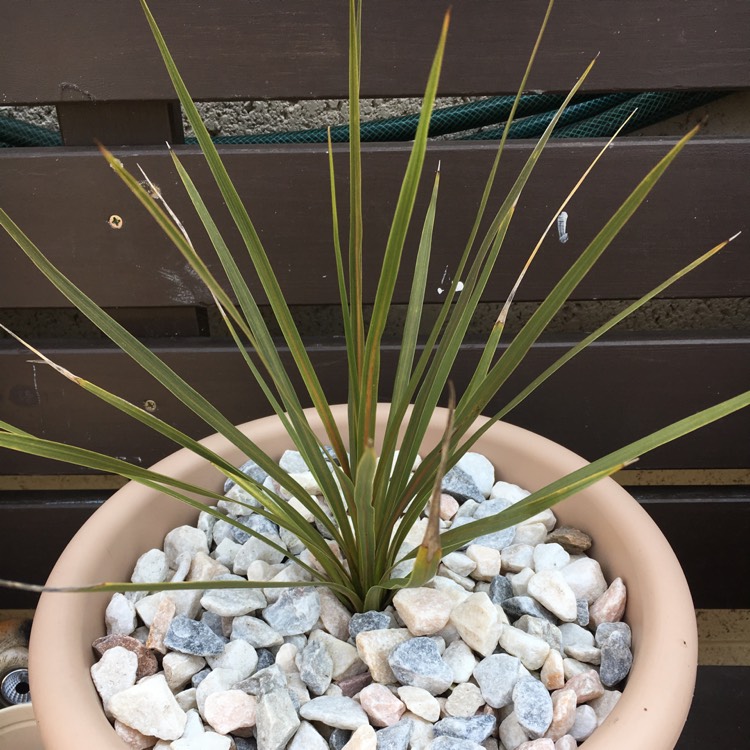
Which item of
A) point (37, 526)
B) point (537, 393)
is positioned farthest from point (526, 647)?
point (37, 526)

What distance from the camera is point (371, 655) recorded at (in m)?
0.58

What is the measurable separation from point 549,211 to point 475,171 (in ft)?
0.30

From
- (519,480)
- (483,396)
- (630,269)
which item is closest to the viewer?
(483,396)

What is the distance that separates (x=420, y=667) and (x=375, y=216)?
467mm

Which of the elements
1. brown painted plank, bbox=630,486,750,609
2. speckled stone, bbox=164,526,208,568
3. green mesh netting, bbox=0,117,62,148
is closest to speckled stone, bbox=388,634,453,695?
speckled stone, bbox=164,526,208,568

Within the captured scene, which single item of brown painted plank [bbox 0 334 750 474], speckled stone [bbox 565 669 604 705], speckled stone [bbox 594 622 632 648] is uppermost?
brown painted plank [bbox 0 334 750 474]

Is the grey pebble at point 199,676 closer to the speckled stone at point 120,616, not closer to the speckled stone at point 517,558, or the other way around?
the speckled stone at point 120,616

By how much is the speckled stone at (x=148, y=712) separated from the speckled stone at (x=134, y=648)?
0.16 feet

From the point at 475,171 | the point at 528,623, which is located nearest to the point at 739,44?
the point at 475,171

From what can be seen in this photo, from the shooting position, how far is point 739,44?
2.48ft

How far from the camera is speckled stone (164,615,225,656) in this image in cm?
61

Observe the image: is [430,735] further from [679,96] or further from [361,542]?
[679,96]

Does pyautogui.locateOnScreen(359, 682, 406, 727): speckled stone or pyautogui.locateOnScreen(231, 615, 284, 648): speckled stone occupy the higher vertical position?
pyautogui.locateOnScreen(231, 615, 284, 648): speckled stone

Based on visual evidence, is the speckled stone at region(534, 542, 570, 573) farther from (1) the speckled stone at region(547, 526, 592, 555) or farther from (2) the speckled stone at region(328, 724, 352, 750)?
(2) the speckled stone at region(328, 724, 352, 750)
